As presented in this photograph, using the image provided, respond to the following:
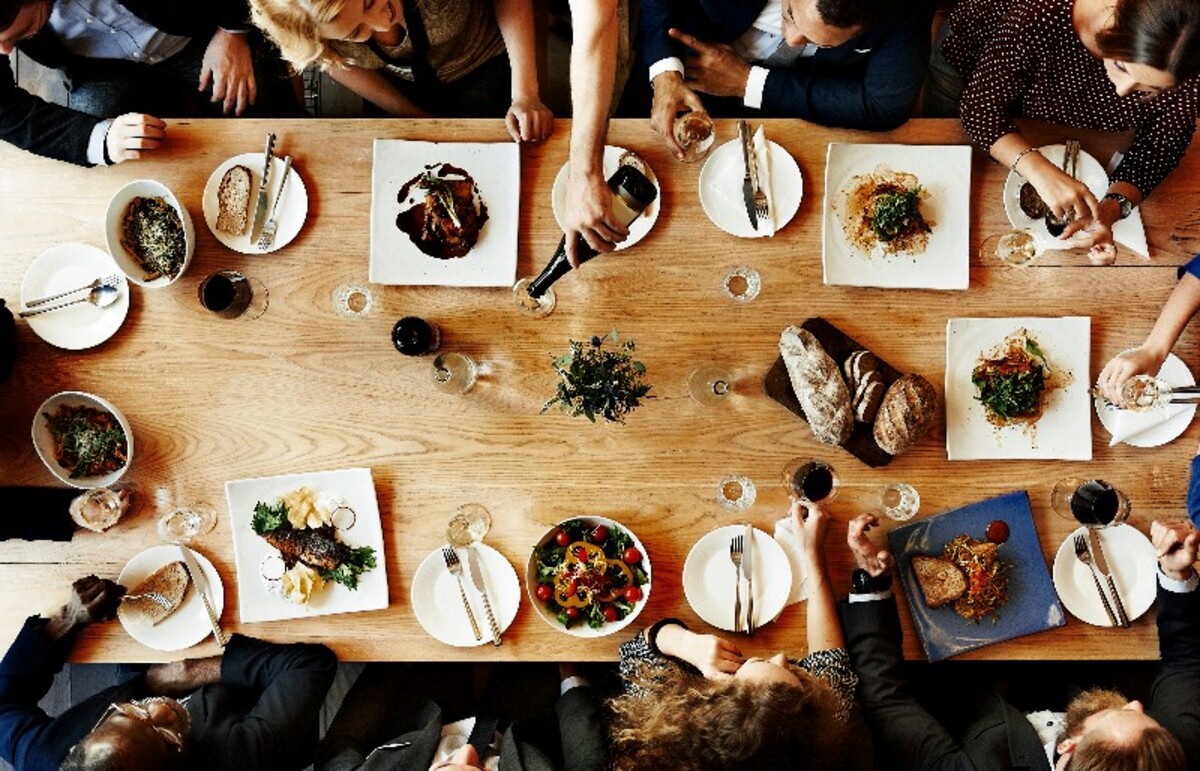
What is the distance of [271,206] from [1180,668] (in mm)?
2339

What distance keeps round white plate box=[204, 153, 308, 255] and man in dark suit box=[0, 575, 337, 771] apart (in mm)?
836

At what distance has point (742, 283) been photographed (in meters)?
2.14

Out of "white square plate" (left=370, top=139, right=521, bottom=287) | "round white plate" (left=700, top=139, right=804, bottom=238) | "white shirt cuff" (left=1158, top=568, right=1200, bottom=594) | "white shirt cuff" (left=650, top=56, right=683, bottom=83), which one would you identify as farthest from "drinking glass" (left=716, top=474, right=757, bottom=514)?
"white shirt cuff" (left=650, top=56, right=683, bottom=83)

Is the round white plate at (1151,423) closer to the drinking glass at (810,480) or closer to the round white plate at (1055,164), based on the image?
the round white plate at (1055,164)

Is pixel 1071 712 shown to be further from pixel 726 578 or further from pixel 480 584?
pixel 480 584

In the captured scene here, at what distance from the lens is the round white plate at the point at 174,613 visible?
6.88 ft

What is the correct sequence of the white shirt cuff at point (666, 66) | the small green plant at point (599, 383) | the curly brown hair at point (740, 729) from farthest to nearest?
the white shirt cuff at point (666, 66)
the small green plant at point (599, 383)
the curly brown hair at point (740, 729)

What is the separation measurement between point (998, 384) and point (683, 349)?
0.72 metres

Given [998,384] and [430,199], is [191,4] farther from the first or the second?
[998,384]

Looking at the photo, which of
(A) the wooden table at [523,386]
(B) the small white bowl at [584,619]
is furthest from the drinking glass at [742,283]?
(B) the small white bowl at [584,619]

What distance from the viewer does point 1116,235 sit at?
2109mm

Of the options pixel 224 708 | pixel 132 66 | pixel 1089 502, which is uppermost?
pixel 132 66

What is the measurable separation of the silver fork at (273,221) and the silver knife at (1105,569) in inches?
79.1

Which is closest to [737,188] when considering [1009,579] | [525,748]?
[1009,579]
